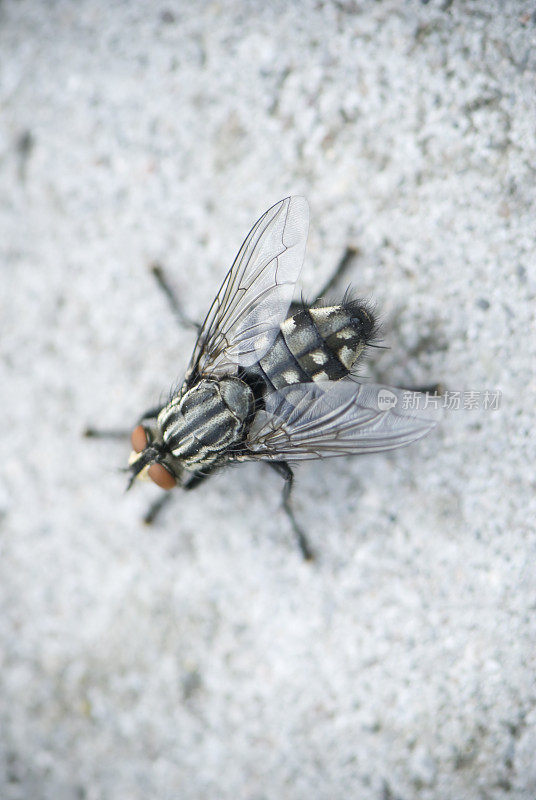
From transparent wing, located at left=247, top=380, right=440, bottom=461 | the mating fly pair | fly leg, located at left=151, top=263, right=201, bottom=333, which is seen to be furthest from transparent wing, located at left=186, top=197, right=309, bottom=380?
fly leg, located at left=151, top=263, right=201, bottom=333

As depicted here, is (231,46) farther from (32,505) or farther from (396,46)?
(32,505)

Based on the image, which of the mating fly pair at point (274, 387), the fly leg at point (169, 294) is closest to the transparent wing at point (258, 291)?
the mating fly pair at point (274, 387)

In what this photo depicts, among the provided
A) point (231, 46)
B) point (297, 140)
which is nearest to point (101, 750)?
point (297, 140)

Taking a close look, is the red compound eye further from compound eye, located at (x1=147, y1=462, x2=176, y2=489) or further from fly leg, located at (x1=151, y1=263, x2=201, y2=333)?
fly leg, located at (x1=151, y1=263, x2=201, y2=333)

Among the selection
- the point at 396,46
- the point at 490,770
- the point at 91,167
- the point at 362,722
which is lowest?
the point at 490,770
